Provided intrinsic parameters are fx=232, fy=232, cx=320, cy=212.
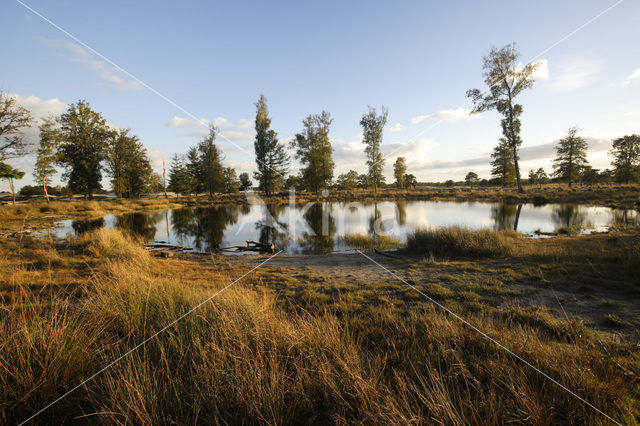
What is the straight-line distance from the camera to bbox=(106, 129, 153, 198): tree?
45.3m

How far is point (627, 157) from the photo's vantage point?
42.7 metres

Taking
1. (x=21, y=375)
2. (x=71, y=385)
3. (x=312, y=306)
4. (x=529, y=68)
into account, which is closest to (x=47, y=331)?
(x=21, y=375)

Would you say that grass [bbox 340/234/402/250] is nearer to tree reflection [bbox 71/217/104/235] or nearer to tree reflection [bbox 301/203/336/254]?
tree reflection [bbox 301/203/336/254]

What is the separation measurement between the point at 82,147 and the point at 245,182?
1624 inches

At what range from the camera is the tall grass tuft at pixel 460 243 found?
30.9 ft

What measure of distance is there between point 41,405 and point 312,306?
378 cm

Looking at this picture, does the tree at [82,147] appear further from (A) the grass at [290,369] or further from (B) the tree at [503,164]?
(B) the tree at [503,164]

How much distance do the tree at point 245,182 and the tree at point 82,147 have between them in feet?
122

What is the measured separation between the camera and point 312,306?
5043mm

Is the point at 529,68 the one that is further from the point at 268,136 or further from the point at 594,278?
the point at 268,136

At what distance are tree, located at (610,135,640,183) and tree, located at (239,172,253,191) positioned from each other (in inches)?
3398

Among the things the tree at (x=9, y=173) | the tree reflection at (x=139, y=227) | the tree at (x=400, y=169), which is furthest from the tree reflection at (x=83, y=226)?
the tree at (x=400, y=169)

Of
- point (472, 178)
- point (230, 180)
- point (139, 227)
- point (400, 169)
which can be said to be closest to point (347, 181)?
point (400, 169)

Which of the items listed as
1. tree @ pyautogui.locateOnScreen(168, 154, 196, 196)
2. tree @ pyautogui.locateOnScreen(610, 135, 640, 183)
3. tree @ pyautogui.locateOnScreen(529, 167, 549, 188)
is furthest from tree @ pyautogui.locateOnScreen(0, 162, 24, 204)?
tree @ pyautogui.locateOnScreen(529, 167, 549, 188)
